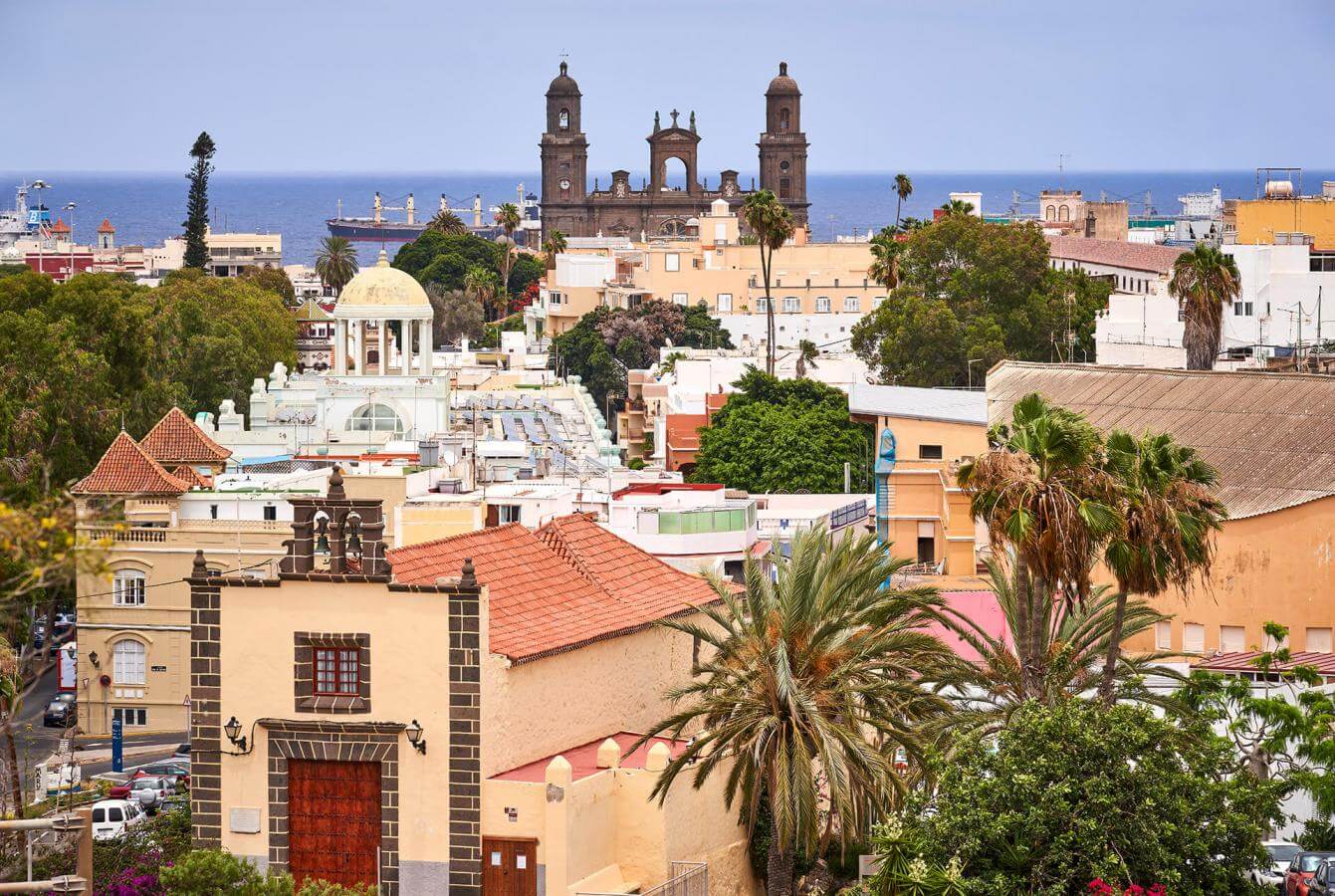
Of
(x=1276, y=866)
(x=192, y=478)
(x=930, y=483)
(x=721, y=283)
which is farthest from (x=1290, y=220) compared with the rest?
(x=721, y=283)

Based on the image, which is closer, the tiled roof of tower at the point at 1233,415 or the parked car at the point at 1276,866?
the parked car at the point at 1276,866

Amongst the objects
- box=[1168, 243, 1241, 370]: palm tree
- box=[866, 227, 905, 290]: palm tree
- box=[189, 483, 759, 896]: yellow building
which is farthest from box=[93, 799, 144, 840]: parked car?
box=[866, 227, 905, 290]: palm tree

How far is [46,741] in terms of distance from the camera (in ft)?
193

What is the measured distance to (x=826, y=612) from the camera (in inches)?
1459

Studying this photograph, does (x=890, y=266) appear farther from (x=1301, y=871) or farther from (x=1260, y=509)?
(x=1301, y=871)

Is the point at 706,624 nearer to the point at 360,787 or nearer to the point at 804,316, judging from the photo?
the point at 360,787

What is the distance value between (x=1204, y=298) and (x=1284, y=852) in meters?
42.0

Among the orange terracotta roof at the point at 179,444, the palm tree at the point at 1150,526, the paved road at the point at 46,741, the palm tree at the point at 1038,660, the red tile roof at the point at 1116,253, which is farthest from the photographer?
the red tile roof at the point at 1116,253

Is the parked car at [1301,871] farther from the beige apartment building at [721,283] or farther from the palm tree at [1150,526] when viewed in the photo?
the beige apartment building at [721,283]

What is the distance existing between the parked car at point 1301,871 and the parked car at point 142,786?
21.6 m

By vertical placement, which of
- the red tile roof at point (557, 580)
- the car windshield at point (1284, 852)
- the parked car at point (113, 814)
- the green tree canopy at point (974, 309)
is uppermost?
the green tree canopy at point (974, 309)

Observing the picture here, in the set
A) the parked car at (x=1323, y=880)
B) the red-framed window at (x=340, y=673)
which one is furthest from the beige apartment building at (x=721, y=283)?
the parked car at (x=1323, y=880)

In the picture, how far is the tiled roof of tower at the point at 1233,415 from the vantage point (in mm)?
56750

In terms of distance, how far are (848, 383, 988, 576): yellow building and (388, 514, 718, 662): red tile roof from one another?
2184 centimetres
